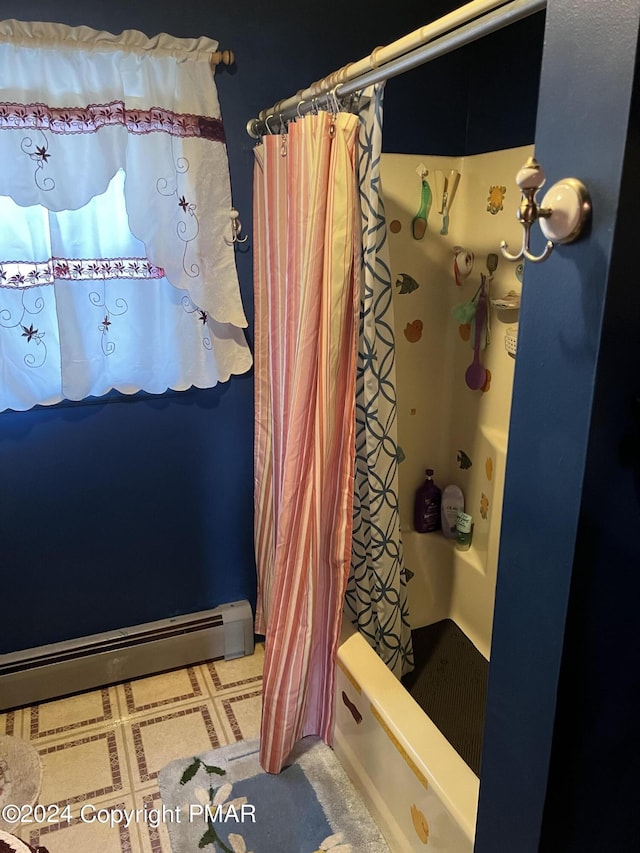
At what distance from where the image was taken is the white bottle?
7.59ft

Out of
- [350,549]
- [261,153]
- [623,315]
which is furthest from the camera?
[261,153]

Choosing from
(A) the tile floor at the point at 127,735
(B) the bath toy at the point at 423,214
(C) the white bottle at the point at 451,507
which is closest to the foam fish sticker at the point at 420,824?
(A) the tile floor at the point at 127,735

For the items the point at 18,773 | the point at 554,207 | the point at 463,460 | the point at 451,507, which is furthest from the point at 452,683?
the point at 554,207

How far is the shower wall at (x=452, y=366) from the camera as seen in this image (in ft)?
6.79

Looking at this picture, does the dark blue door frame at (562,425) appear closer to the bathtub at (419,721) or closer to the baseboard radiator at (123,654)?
the bathtub at (419,721)

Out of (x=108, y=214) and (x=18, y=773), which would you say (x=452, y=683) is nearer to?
(x=18, y=773)

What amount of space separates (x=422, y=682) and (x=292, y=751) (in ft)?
1.40

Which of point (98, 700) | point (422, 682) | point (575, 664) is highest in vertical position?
point (575, 664)

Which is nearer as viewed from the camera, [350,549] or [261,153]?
[350,549]

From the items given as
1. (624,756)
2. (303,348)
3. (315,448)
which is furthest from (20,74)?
(624,756)

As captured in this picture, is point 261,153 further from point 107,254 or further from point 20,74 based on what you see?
point 20,74

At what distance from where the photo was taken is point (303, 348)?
1.54 metres

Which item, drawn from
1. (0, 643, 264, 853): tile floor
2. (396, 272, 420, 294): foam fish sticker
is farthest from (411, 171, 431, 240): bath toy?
(0, 643, 264, 853): tile floor

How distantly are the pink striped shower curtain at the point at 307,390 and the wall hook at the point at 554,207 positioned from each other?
728 millimetres
